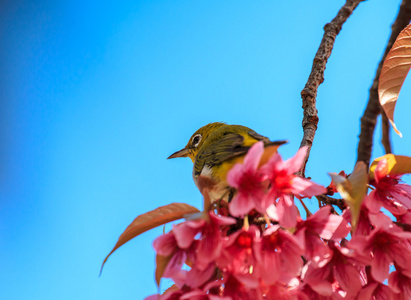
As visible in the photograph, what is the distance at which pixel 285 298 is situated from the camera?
1.35m

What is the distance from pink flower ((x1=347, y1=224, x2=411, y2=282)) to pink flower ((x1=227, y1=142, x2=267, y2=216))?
36 centimetres

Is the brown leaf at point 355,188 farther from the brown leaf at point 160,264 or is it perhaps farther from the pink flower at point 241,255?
the brown leaf at point 160,264

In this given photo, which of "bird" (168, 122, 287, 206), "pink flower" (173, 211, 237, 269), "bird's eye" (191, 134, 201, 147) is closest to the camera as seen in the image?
"pink flower" (173, 211, 237, 269)

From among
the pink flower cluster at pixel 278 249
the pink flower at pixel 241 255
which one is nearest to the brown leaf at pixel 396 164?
the pink flower cluster at pixel 278 249

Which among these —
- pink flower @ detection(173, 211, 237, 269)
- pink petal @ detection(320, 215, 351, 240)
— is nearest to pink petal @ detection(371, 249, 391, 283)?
pink petal @ detection(320, 215, 351, 240)

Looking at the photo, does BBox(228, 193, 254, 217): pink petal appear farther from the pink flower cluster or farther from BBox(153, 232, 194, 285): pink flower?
BBox(153, 232, 194, 285): pink flower

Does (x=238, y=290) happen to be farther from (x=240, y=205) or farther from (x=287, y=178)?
(x=287, y=178)

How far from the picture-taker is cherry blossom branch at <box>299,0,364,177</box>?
250cm

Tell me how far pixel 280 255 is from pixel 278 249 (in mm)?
20

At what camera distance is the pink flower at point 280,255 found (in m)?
1.38

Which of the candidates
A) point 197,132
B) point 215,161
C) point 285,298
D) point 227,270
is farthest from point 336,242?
point 197,132

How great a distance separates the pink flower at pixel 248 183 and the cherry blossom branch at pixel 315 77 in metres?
0.84

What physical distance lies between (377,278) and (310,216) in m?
0.28

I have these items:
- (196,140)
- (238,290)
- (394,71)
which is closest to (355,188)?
(238,290)
